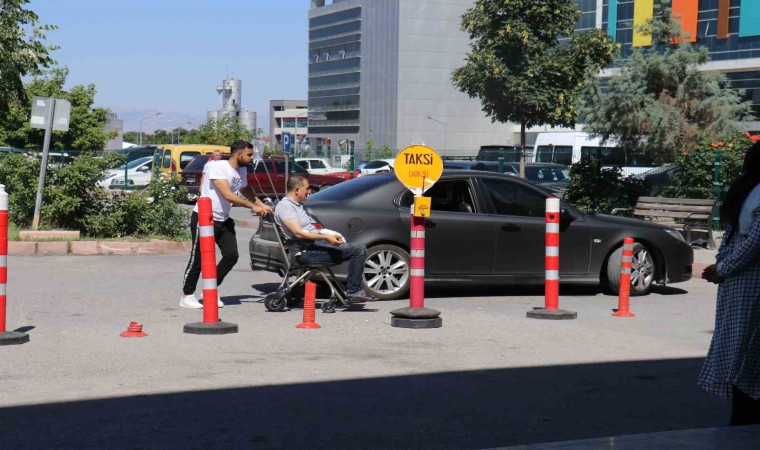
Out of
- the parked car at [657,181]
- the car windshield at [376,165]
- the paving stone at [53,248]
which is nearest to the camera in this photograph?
the paving stone at [53,248]

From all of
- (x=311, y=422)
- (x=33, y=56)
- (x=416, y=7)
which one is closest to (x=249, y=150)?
(x=311, y=422)

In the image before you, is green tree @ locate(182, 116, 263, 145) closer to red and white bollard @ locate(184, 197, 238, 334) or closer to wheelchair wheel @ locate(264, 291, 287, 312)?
wheelchair wheel @ locate(264, 291, 287, 312)

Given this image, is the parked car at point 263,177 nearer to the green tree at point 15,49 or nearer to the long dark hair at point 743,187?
the green tree at point 15,49

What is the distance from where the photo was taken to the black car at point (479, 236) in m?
12.0

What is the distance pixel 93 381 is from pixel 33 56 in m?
20.1

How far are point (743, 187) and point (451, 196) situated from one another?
288 inches

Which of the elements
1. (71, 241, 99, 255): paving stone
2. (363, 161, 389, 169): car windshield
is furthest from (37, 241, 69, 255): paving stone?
(363, 161, 389, 169): car windshield

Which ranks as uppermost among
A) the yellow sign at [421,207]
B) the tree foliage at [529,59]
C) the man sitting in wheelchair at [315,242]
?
the tree foliage at [529,59]

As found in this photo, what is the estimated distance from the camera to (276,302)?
1093 centimetres

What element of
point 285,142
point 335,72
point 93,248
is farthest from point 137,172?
point 335,72

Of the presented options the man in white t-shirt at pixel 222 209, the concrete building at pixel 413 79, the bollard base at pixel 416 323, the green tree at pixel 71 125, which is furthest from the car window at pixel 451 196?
the concrete building at pixel 413 79

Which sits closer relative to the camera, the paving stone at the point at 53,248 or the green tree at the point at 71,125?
the paving stone at the point at 53,248

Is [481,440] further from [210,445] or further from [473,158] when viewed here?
[473,158]

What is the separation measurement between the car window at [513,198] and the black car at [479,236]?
1 centimetres
